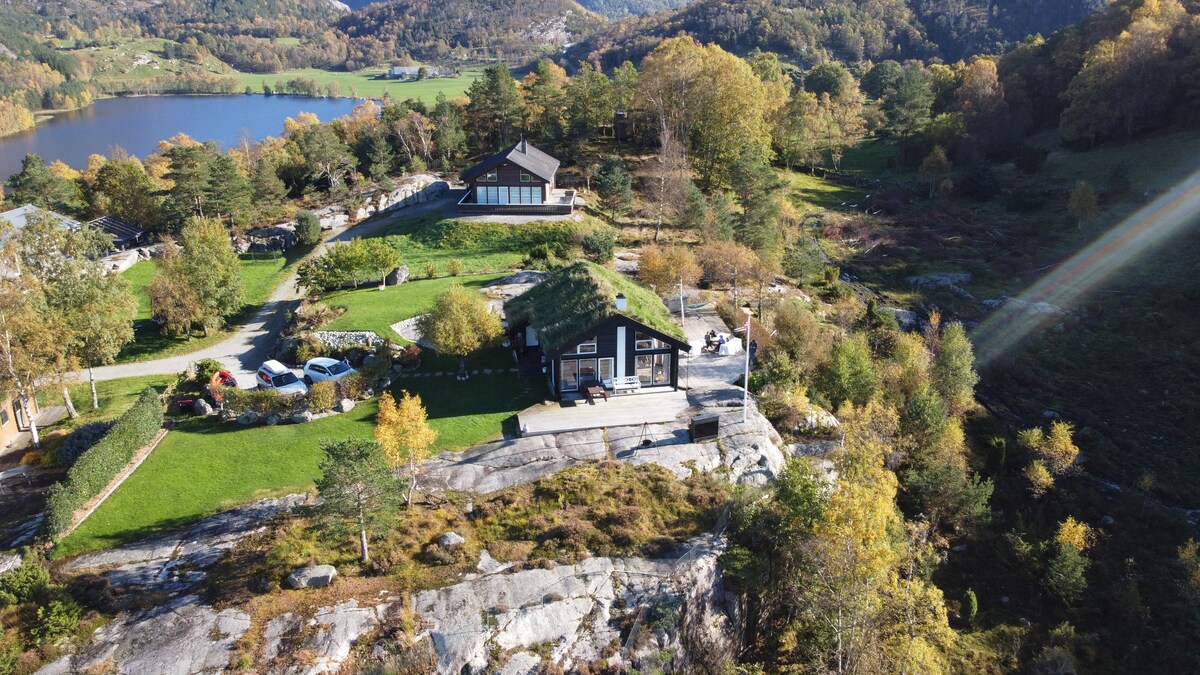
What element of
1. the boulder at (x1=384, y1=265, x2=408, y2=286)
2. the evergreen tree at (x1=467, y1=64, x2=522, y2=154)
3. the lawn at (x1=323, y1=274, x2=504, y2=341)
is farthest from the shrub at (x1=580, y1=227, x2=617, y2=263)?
the evergreen tree at (x1=467, y1=64, x2=522, y2=154)

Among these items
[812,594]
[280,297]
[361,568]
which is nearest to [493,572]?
[361,568]

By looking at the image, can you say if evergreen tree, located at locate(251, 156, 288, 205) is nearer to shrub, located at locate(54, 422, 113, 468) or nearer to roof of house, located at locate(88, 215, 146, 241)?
roof of house, located at locate(88, 215, 146, 241)

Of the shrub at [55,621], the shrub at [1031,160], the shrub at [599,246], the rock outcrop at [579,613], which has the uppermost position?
the shrub at [1031,160]

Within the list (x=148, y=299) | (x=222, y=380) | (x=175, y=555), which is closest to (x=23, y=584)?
(x=175, y=555)

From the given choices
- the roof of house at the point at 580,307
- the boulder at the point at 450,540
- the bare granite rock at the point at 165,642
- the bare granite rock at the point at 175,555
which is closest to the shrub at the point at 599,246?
the roof of house at the point at 580,307

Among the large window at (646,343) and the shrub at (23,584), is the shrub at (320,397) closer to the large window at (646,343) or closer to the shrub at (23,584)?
the shrub at (23,584)

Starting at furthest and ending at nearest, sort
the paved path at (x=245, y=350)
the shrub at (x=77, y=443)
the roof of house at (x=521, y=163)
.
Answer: the roof of house at (x=521, y=163) → the paved path at (x=245, y=350) → the shrub at (x=77, y=443)

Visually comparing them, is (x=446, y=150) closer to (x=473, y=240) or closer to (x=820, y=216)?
(x=473, y=240)
